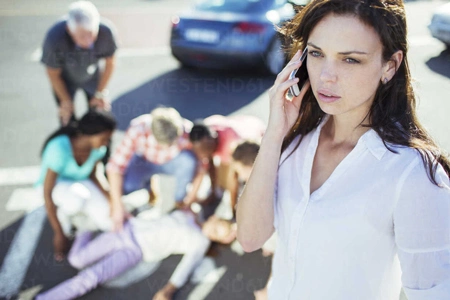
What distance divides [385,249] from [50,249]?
3.14 meters

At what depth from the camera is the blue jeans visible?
13.5 feet

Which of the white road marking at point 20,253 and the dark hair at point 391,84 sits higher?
the dark hair at point 391,84

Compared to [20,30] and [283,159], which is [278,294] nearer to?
[283,159]

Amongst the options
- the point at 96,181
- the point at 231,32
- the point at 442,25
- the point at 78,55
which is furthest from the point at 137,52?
the point at 96,181

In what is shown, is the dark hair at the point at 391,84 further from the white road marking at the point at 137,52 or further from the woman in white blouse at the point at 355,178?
the white road marking at the point at 137,52

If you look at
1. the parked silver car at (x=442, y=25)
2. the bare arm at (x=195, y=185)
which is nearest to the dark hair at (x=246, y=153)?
the bare arm at (x=195, y=185)

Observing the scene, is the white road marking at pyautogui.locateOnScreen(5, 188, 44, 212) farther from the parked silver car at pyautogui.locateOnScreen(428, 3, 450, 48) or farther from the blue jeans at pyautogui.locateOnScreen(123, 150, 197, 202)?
the parked silver car at pyautogui.locateOnScreen(428, 3, 450, 48)

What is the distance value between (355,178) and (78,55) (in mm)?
3843

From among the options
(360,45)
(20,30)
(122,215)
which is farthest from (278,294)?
(20,30)

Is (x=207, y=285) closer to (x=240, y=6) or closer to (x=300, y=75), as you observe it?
(x=300, y=75)

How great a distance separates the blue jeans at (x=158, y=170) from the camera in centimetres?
412

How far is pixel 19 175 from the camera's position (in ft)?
16.6

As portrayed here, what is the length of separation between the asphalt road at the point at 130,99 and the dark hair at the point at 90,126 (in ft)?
2.87

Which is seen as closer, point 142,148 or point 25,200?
point 142,148
